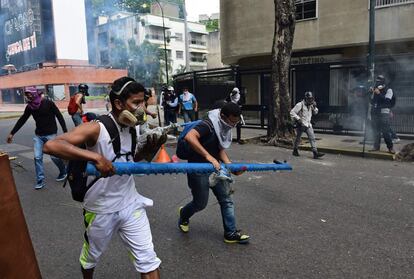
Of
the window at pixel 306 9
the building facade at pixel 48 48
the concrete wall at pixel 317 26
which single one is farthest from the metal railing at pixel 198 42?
the window at pixel 306 9

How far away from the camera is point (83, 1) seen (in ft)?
72.1

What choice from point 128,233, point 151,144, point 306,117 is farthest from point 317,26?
point 128,233

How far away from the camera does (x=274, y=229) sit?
14.4 ft

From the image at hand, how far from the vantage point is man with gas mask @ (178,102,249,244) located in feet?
11.7

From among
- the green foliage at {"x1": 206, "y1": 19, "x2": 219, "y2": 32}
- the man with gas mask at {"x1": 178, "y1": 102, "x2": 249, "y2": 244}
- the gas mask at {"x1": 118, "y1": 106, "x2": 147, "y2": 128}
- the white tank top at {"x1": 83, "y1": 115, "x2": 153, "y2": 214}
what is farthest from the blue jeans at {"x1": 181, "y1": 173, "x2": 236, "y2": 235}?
the green foliage at {"x1": 206, "y1": 19, "x2": 219, "y2": 32}

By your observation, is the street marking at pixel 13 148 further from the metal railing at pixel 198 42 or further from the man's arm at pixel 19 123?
the metal railing at pixel 198 42

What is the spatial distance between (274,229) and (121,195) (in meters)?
2.35

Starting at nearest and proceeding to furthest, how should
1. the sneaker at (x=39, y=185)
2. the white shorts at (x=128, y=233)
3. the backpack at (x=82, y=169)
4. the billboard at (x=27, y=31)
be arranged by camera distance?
the backpack at (x=82, y=169) < the white shorts at (x=128, y=233) < the sneaker at (x=39, y=185) < the billboard at (x=27, y=31)

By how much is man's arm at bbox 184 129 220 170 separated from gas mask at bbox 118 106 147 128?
3.40 ft

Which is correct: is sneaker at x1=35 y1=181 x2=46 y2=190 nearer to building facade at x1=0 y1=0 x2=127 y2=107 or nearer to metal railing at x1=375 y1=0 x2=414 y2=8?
metal railing at x1=375 y1=0 x2=414 y2=8

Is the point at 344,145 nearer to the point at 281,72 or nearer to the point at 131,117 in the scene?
the point at 281,72

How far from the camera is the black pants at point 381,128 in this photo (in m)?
8.67

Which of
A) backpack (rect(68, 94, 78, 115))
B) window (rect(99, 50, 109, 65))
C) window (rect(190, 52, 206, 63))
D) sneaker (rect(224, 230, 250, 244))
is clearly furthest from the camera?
window (rect(190, 52, 206, 63))

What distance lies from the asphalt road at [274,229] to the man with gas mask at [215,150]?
0.83 feet
